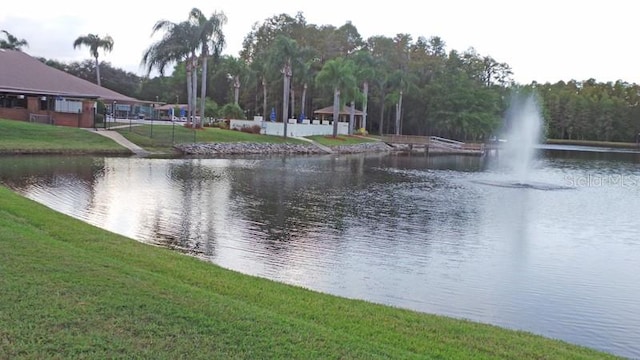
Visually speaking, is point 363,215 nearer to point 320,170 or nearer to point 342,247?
point 342,247

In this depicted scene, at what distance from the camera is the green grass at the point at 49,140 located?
1393 inches

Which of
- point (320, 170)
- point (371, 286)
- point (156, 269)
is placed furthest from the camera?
point (320, 170)

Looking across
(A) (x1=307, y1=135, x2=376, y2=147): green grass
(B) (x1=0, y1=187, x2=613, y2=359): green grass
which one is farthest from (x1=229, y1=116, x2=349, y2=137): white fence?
(B) (x1=0, y1=187, x2=613, y2=359): green grass

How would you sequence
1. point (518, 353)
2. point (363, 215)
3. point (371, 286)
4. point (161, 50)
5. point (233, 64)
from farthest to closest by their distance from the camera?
1. point (233, 64)
2. point (161, 50)
3. point (363, 215)
4. point (371, 286)
5. point (518, 353)

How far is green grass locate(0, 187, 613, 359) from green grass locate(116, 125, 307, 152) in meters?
34.7

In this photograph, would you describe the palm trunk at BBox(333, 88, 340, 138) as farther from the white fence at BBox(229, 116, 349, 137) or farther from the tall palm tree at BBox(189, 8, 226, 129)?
the tall palm tree at BBox(189, 8, 226, 129)

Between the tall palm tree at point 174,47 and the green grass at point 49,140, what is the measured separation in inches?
561

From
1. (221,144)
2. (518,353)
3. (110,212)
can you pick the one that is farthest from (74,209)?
(221,144)

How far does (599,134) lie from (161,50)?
97018mm

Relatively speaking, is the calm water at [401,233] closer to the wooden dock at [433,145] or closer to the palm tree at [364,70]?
the wooden dock at [433,145]

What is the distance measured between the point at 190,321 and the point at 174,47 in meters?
51.1

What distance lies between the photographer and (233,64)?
80562 mm

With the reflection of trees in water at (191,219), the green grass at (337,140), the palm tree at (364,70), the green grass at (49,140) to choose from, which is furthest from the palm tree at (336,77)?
the reflection of trees in water at (191,219)

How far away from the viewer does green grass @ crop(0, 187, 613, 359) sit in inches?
214
